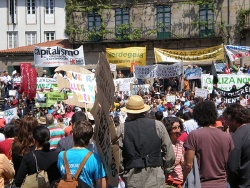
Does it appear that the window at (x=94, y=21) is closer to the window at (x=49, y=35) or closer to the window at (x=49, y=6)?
the window at (x=49, y=35)

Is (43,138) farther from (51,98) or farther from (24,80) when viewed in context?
(24,80)

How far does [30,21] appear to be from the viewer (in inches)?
2053

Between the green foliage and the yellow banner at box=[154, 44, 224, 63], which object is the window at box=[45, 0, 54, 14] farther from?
the yellow banner at box=[154, 44, 224, 63]

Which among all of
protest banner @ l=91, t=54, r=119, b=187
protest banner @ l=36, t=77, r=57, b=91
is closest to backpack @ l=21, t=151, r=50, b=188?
protest banner @ l=91, t=54, r=119, b=187

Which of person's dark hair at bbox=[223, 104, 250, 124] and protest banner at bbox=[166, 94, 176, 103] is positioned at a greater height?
person's dark hair at bbox=[223, 104, 250, 124]

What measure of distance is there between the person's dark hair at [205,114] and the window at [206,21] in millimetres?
34440

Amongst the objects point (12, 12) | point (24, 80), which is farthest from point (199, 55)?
point (12, 12)

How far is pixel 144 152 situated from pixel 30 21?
153 feet

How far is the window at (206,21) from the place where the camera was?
40.8 m

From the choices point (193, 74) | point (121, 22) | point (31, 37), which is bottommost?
point (193, 74)

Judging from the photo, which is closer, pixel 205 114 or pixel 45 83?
pixel 205 114

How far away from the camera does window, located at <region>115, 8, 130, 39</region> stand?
139 feet

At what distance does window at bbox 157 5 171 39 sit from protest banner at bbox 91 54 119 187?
36061 mm

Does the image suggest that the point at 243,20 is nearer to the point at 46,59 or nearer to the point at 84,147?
the point at 46,59
